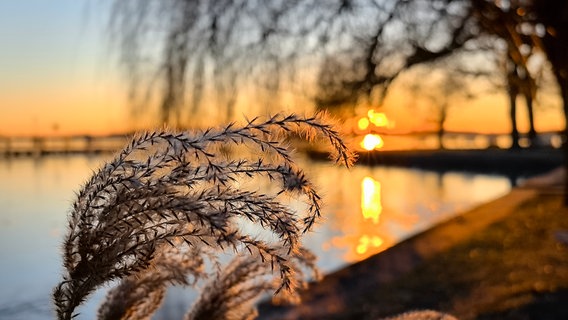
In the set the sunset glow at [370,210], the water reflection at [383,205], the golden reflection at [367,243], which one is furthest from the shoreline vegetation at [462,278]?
the sunset glow at [370,210]

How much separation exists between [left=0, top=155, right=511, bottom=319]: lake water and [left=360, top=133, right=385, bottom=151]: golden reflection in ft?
0.63

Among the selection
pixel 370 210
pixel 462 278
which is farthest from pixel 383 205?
pixel 462 278

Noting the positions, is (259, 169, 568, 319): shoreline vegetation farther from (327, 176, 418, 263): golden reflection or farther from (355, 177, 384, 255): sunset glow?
(355, 177, 384, 255): sunset glow

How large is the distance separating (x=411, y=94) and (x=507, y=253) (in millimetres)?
4090

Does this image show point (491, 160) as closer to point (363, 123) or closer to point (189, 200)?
point (363, 123)

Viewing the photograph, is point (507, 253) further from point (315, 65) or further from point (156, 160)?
point (156, 160)

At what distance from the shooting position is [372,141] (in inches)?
192

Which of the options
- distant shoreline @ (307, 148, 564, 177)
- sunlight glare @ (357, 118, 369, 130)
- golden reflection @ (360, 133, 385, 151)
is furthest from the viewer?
distant shoreline @ (307, 148, 564, 177)

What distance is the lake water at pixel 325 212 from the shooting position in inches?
138

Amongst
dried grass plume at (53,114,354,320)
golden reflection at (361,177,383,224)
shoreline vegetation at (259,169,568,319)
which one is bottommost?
golden reflection at (361,177,383,224)

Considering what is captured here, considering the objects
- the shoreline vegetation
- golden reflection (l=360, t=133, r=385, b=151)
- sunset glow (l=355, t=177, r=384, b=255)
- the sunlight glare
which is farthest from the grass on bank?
sunset glow (l=355, t=177, r=384, b=255)

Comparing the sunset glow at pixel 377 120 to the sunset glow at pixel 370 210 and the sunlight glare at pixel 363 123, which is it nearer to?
the sunlight glare at pixel 363 123

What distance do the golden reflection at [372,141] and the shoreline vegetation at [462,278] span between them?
2313 mm

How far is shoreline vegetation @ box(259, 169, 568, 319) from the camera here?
7133 millimetres
